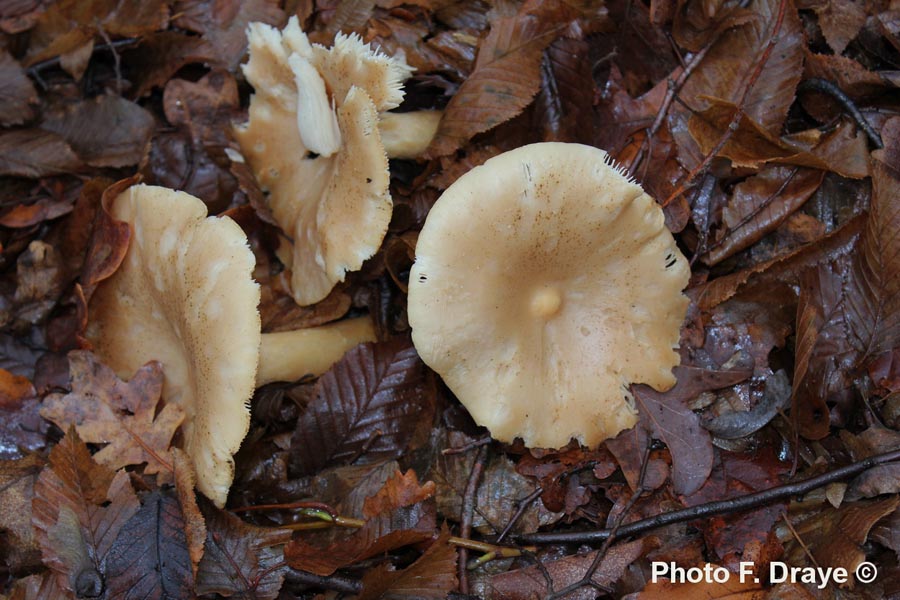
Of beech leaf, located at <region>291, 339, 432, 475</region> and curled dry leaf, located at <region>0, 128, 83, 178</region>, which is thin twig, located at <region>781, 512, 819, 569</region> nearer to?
beech leaf, located at <region>291, 339, 432, 475</region>

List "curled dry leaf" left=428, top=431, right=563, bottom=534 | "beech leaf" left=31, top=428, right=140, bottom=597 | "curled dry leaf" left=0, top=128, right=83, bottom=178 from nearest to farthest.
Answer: "beech leaf" left=31, top=428, right=140, bottom=597 < "curled dry leaf" left=428, top=431, right=563, bottom=534 < "curled dry leaf" left=0, top=128, right=83, bottom=178

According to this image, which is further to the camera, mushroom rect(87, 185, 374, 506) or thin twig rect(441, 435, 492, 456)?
thin twig rect(441, 435, 492, 456)

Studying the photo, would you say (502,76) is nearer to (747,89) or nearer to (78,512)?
(747,89)

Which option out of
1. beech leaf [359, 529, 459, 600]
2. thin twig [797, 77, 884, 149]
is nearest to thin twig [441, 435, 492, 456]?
beech leaf [359, 529, 459, 600]

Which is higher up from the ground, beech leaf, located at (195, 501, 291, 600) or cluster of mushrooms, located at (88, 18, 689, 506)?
cluster of mushrooms, located at (88, 18, 689, 506)

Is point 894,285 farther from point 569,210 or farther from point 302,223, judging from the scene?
point 302,223

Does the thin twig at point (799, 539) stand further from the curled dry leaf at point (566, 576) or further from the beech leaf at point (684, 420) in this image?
the curled dry leaf at point (566, 576)

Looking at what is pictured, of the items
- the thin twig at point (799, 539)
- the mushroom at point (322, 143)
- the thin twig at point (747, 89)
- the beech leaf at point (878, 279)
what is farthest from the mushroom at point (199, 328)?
the beech leaf at point (878, 279)

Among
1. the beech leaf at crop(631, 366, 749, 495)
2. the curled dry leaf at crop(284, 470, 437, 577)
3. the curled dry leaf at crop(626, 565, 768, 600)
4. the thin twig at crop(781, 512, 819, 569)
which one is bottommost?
the curled dry leaf at crop(284, 470, 437, 577)
